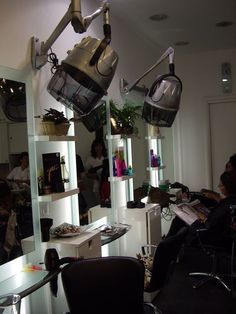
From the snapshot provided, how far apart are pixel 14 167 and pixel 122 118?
1.56 m

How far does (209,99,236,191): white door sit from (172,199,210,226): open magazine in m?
1.81

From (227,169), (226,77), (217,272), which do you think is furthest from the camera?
(226,77)

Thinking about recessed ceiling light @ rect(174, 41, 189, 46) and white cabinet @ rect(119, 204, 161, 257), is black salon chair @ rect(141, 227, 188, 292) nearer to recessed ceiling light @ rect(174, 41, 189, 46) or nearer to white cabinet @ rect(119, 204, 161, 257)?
white cabinet @ rect(119, 204, 161, 257)

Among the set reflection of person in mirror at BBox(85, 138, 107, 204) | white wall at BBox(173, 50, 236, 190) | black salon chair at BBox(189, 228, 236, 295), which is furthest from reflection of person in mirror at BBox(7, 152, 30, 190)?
white wall at BBox(173, 50, 236, 190)

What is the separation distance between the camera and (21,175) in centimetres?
217

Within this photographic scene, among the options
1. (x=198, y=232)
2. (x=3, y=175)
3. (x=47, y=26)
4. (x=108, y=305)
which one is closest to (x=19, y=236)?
(x=3, y=175)

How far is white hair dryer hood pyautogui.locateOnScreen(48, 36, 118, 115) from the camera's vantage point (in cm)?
193

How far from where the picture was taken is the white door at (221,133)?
548 cm

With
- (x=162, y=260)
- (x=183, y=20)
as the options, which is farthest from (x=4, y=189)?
(x=183, y=20)

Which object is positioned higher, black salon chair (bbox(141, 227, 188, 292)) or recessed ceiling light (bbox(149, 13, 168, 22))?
recessed ceiling light (bbox(149, 13, 168, 22))

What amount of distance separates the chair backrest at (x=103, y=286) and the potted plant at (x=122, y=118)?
67.1 inches

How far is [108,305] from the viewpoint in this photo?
6.27 feet

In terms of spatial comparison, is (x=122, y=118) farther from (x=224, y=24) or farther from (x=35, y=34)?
(x=224, y=24)

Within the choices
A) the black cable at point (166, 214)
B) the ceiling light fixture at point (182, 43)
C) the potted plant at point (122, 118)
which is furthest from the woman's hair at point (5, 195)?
the ceiling light fixture at point (182, 43)
